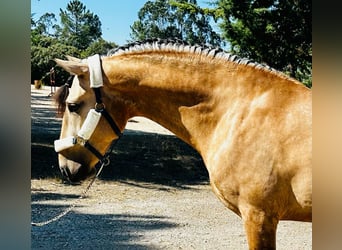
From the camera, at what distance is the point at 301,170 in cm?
97

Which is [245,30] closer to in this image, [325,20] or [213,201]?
[213,201]

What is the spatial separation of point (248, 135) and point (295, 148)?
121 mm

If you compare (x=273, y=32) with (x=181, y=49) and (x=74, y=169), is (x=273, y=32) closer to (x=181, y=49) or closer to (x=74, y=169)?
(x=181, y=49)

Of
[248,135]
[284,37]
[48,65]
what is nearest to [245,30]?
[284,37]

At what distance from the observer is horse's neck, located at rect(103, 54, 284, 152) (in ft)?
3.59

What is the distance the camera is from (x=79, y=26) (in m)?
2.22

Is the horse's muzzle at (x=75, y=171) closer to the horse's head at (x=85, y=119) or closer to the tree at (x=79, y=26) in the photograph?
the horse's head at (x=85, y=119)

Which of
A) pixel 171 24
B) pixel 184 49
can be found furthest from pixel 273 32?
pixel 184 49

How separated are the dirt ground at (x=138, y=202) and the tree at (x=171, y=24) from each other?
55cm

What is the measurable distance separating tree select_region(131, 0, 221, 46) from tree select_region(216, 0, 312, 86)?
0.13m

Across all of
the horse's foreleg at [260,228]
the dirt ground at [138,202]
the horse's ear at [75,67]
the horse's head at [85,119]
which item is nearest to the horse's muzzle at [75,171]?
the horse's head at [85,119]

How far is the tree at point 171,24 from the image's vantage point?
7.06ft

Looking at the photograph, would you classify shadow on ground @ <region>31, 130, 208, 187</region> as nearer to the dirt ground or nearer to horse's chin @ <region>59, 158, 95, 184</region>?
the dirt ground

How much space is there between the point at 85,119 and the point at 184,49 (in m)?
0.35
